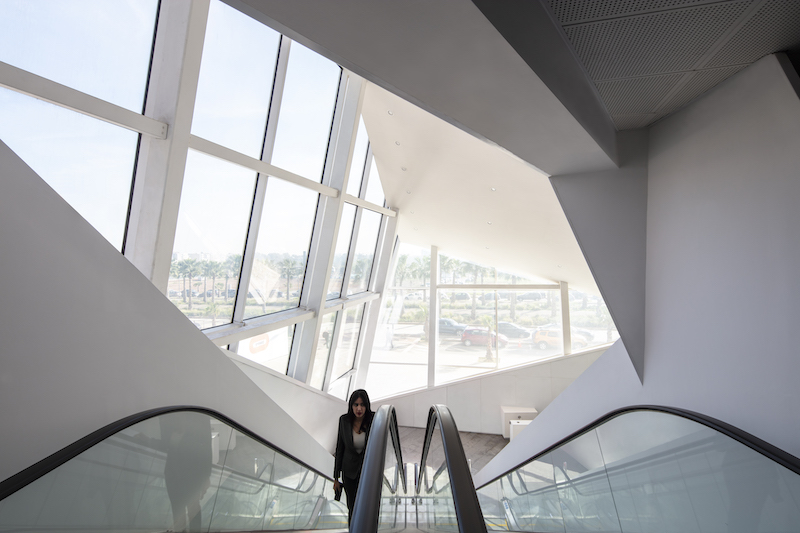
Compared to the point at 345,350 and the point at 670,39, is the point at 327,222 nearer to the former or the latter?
the point at 345,350

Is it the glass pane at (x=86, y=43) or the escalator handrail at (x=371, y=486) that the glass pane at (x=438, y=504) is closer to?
the escalator handrail at (x=371, y=486)

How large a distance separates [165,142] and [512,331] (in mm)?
11710

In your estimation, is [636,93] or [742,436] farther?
[636,93]

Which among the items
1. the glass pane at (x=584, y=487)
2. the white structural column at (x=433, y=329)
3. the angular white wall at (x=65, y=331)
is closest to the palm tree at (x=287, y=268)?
the angular white wall at (x=65, y=331)

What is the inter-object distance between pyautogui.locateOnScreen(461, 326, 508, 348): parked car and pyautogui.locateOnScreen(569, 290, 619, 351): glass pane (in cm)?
222

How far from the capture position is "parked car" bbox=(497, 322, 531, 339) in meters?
13.5

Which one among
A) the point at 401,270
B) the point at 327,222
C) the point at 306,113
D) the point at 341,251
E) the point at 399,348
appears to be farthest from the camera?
the point at 401,270

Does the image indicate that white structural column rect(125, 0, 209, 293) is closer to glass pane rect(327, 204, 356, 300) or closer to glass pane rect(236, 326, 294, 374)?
glass pane rect(236, 326, 294, 374)

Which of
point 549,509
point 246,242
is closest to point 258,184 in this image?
point 246,242

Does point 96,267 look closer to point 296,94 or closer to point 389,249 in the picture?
point 296,94

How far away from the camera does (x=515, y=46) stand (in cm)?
173

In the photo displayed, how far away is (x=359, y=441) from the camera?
14.7 feet

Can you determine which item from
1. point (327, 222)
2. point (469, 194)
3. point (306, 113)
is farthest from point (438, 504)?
point (469, 194)

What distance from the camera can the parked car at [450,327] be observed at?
558 inches
